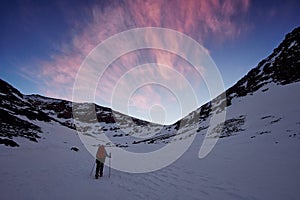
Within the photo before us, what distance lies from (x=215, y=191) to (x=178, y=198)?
1.81 metres

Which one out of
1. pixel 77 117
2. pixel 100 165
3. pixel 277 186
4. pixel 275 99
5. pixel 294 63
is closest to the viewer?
pixel 277 186

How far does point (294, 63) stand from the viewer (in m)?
46.4

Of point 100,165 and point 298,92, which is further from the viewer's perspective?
point 298,92

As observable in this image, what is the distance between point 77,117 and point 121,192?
150 meters

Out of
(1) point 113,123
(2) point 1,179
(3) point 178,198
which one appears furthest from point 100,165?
(1) point 113,123

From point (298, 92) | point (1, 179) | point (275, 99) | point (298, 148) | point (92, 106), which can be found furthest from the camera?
point (92, 106)

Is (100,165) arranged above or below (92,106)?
below

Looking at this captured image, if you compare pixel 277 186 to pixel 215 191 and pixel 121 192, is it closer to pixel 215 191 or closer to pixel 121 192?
pixel 215 191

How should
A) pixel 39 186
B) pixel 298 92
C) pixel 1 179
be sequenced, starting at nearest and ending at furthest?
pixel 39 186 → pixel 1 179 → pixel 298 92

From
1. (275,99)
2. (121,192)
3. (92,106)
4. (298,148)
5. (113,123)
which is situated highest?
(92,106)

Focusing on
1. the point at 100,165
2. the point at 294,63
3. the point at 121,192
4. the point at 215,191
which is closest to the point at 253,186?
the point at 215,191

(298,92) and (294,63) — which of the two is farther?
(294,63)

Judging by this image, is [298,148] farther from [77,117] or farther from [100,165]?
[77,117]

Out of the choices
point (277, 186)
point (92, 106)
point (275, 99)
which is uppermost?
point (92, 106)
